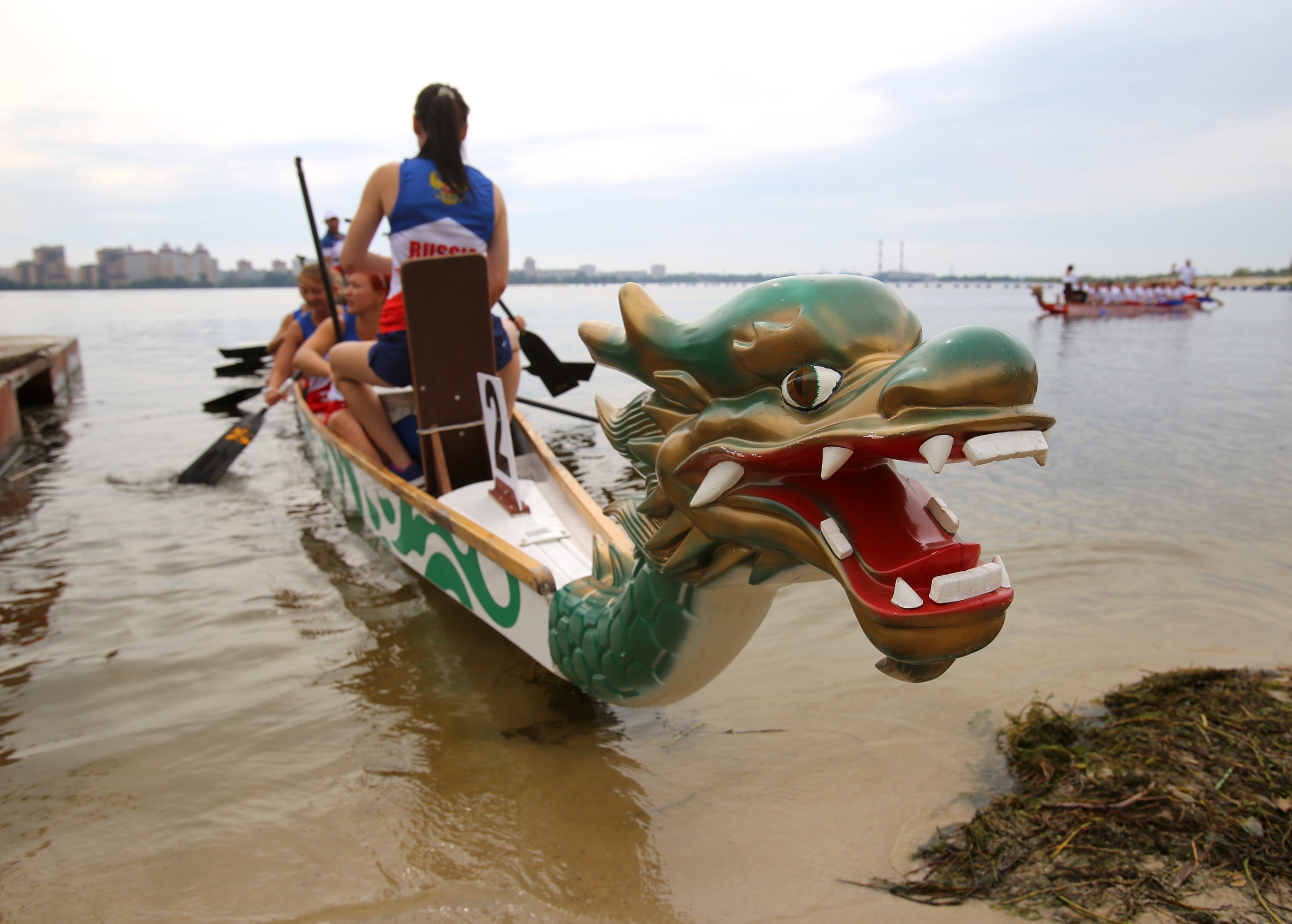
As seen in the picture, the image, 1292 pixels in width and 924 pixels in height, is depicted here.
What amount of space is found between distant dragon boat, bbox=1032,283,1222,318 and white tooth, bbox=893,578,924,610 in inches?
1156

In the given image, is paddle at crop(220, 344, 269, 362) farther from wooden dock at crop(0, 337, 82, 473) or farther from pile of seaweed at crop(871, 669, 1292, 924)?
pile of seaweed at crop(871, 669, 1292, 924)

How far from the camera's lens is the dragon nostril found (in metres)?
1.13

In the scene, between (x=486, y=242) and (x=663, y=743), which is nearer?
(x=663, y=743)

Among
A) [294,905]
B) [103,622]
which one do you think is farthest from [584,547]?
[103,622]

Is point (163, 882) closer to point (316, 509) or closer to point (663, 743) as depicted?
point (663, 743)

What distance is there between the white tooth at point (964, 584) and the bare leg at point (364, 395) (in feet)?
11.3

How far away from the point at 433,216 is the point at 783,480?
9.50ft

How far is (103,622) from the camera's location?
3.97 m

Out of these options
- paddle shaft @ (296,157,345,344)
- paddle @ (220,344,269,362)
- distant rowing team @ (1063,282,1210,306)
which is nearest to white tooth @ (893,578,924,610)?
paddle shaft @ (296,157,345,344)

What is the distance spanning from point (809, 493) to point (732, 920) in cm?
127

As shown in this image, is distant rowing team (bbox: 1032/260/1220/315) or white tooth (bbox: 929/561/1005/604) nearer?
white tooth (bbox: 929/561/1005/604)

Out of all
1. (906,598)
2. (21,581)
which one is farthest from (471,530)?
(21,581)

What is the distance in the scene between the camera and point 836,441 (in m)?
1.28

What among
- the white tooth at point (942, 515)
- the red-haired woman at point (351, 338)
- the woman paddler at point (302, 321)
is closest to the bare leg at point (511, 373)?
the red-haired woman at point (351, 338)
